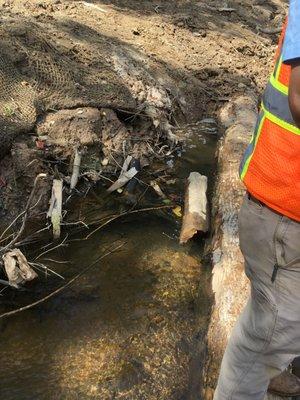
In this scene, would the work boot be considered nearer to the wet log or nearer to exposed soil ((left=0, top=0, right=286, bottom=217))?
the wet log

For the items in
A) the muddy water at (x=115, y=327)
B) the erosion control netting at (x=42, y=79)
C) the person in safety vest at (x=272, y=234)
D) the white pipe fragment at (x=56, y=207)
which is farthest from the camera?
the erosion control netting at (x=42, y=79)

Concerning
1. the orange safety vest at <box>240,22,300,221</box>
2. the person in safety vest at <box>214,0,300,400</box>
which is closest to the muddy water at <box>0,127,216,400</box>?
the person in safety vest at <box>214,0,300,400</box>

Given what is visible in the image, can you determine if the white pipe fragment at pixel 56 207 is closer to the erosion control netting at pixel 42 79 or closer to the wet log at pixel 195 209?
the erosion control netting at pixel 42 79

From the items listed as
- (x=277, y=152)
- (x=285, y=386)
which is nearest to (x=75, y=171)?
(x=285, y=386)

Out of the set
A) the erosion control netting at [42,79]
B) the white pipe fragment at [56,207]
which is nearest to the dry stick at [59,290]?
the white pipe fragment at [56,207]

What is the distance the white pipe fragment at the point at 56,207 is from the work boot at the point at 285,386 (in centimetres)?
272

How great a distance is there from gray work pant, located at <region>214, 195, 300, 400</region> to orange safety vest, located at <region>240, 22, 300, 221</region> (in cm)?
→ 8

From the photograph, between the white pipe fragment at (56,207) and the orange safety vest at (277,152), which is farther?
the white pipe fragment at (56,207)

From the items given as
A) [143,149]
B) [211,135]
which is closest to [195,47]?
[211,135]

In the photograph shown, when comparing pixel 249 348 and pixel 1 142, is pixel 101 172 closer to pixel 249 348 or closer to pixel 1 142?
pixel 1 142

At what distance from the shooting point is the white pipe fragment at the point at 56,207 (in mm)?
4988

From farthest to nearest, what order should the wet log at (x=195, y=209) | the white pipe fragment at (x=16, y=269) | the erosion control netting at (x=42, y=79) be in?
1. the erosion control netting at (x=42, y=79)
2. the wet log at (x=195, y=209)
3. the white pipe fragment at (x=16, y=269)

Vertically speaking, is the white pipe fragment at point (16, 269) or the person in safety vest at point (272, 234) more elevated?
the person in safety vest at point (272, 234)

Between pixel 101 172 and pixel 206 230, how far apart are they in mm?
1536
